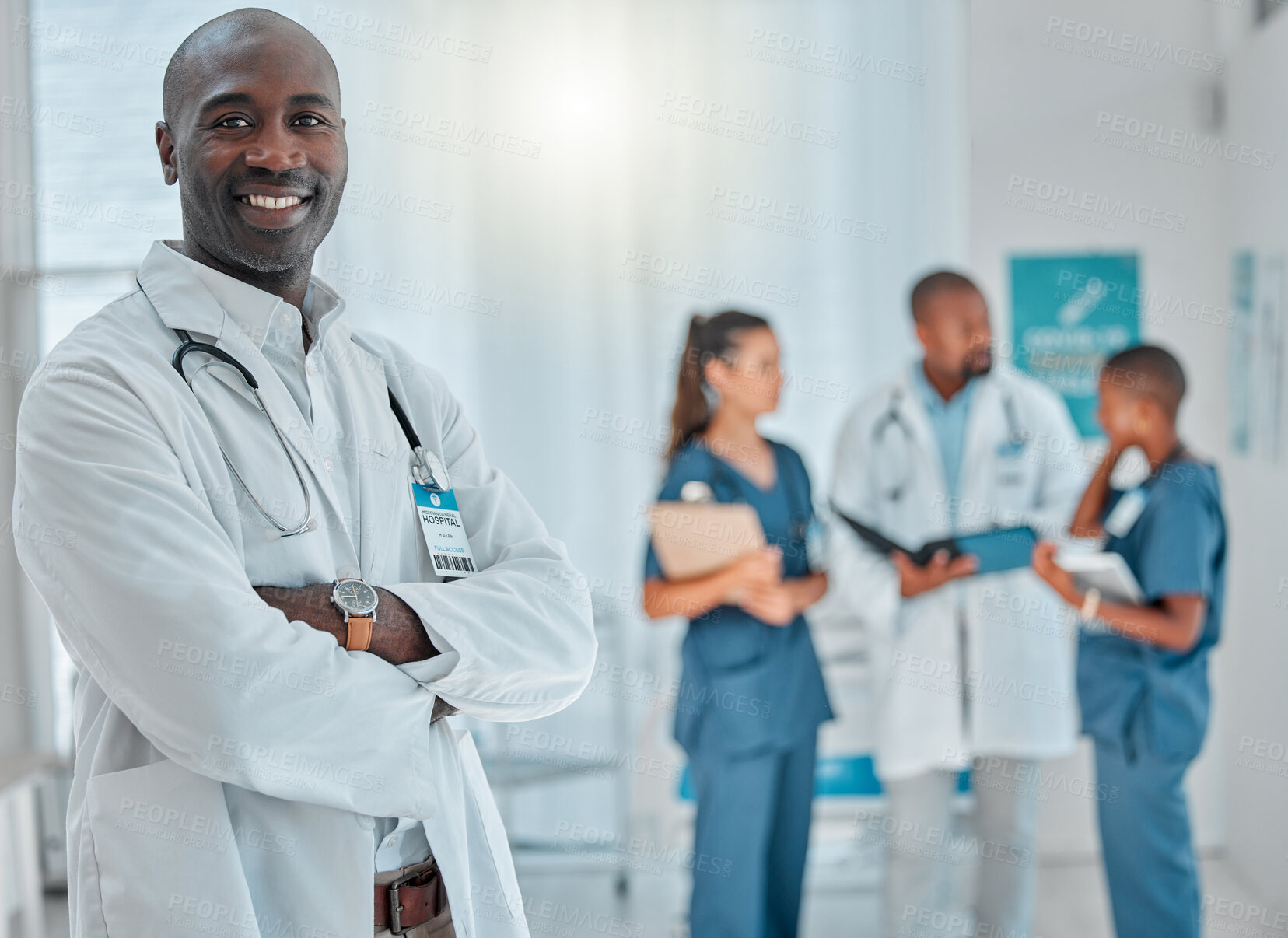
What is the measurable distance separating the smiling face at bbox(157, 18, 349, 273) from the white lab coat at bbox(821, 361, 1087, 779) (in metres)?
2.10

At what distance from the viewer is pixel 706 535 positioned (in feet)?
9.52

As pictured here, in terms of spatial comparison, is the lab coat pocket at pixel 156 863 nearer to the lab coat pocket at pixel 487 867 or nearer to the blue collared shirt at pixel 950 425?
the lab coat pocket at pixel 487 867

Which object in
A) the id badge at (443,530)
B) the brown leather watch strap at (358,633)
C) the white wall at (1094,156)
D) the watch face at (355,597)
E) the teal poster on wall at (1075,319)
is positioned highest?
the white wall at (1094,156)

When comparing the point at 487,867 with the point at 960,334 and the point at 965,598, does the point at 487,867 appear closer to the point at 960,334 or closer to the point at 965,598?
the point at 965,598

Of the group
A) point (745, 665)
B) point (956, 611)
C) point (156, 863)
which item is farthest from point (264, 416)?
point (956, 611)

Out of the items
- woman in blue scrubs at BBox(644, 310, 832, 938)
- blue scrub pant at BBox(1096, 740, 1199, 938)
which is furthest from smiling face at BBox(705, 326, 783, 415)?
blue scrub pant at BBox(1096, 740, 1199, 938)

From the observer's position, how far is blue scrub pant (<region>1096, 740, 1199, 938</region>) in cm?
278

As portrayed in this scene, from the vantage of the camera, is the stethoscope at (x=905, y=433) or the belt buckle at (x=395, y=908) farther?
the stethoscope at (x=905, y=433)

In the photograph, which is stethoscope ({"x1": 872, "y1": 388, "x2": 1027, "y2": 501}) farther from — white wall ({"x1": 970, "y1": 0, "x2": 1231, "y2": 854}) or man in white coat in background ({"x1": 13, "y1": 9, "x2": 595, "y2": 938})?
man in white coat in background ({"x1": 13, "y1": 9, "x2": 595, "y2": 938})

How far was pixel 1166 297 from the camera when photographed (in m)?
3.47

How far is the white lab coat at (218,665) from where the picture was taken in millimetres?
1076

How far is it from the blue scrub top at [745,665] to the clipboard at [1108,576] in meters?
0.73

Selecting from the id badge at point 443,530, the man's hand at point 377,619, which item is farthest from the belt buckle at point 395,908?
the id badge at point 443,530

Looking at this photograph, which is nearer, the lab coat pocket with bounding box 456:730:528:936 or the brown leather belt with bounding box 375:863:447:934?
the brown leather belt with bounding box 375:863:447:934
